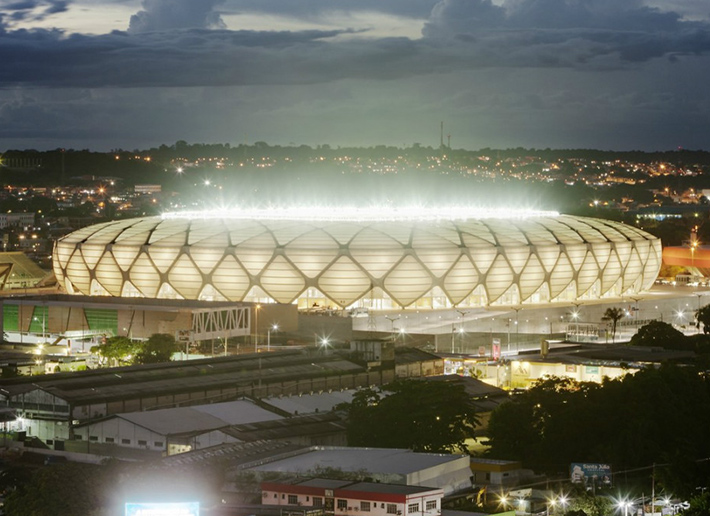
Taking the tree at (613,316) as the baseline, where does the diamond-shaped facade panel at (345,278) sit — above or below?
above

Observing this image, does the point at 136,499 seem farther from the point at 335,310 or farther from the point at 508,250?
the point at 508,250

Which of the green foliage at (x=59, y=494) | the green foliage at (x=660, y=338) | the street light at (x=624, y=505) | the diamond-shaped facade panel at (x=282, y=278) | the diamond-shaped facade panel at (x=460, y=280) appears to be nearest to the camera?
the green foliage at (x=59, y=494)

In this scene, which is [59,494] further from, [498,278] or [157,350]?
[498,278]

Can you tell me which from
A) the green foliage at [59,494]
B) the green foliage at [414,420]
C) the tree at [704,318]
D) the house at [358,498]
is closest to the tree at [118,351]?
the green foliage at [414,420]

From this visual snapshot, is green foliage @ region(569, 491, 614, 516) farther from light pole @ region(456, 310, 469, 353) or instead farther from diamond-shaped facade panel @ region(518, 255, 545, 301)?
diamond-shaped facade panel @ region(518, 255, 545, 301)

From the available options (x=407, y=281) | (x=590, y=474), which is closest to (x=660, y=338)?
(x=407, y=281)

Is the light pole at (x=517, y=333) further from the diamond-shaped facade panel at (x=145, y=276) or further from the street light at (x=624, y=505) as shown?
the street light at (x=624, y=505)

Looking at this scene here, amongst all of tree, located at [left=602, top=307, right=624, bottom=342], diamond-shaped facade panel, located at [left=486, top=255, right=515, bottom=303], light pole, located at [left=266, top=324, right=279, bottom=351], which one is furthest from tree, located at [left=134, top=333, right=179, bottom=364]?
tree, located at [left=602, top=307, right=624, bottom=342]
